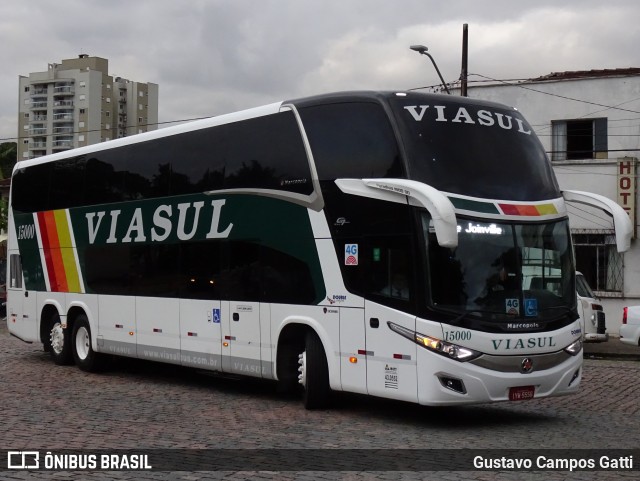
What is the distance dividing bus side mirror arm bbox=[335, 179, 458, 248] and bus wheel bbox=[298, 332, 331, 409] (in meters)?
2.12

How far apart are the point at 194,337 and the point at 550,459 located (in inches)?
285

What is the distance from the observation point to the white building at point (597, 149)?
29.3 m

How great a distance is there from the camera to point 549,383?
1178 cm

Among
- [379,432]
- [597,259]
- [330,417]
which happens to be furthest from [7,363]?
[597,259]

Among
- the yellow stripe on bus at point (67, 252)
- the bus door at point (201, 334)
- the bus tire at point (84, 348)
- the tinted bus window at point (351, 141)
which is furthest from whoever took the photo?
the yellow stripe on bus at point (67, 252)

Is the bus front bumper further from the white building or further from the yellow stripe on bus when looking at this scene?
the white building

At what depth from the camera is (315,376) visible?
12797 mm

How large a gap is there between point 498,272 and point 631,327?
1152 cm

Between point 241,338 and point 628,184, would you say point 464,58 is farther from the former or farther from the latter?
point 241,338

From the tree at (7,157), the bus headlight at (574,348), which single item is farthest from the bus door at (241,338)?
the tree at (7,157)

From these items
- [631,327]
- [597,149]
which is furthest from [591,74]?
[631,327]

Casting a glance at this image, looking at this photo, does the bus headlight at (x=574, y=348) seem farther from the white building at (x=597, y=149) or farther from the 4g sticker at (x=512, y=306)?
the white building at (x=597, y=149)

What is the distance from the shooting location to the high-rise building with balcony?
14125 cm

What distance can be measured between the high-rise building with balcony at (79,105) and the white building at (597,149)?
110133mm
